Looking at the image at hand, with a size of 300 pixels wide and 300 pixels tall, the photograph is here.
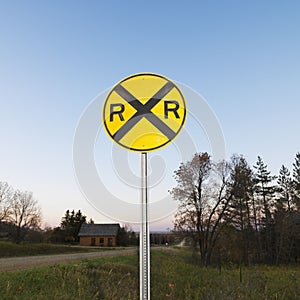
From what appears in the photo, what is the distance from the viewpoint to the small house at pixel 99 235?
28606mm

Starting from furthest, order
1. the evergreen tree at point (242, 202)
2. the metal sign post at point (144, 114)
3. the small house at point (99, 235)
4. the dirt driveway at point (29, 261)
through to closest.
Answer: the small house at point (99, 235), the evergreen tree at point (242, 202), the dirt driveway at point (29, 261), the metal sign post at point (144, 114)

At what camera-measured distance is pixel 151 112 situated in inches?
73.6

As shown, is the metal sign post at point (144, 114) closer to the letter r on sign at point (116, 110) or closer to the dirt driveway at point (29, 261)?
the letter r on sign at point (116, 110)

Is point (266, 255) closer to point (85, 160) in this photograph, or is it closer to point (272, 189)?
point (272, 189)

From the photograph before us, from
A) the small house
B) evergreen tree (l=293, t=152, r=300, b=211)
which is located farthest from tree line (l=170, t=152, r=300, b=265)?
the small house

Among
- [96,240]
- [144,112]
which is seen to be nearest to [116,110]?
[144,112]

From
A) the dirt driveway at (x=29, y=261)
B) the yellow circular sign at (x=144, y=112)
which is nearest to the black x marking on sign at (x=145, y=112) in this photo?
the yellow circular sign at (x=144, y=112)

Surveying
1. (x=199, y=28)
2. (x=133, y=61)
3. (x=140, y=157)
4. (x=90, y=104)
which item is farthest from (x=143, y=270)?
(x=199, y=28)

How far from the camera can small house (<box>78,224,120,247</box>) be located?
1126 inches

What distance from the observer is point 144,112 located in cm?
188

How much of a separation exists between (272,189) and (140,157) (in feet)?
80.3

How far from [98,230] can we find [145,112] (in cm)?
3020

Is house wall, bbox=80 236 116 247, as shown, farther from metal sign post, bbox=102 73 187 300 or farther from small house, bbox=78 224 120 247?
metal sign post, bbox=102 73 187 300

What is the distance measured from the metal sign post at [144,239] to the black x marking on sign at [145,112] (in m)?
0.19
